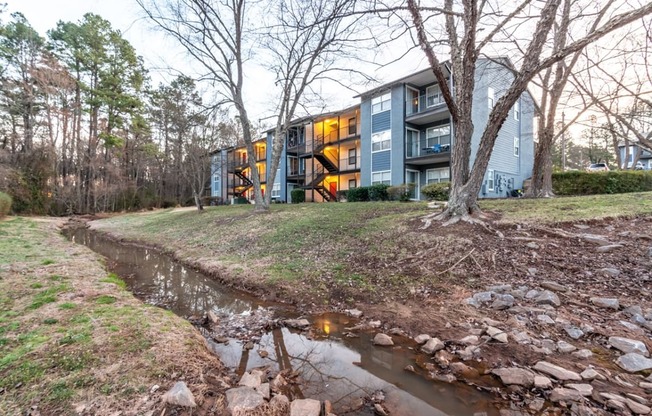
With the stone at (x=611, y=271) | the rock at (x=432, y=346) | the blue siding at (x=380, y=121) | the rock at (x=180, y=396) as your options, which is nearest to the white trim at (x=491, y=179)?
the blue siding at (x=380, y=121)

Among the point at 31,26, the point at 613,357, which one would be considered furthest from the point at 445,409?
the point at 31,26

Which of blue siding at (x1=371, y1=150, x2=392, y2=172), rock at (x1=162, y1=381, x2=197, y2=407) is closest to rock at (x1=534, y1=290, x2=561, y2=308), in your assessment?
rock at (x1=162, y1=381, x2=197, y2=407)

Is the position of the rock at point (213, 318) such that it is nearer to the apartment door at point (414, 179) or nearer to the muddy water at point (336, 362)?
the muddy water at point (336, 362)

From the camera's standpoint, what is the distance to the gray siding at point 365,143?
21.3 m

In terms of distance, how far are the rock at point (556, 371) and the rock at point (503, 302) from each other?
141cm

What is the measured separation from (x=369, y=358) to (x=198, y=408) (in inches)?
81.0

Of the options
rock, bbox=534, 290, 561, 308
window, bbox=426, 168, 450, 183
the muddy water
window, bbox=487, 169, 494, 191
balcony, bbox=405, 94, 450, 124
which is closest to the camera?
the muddy water

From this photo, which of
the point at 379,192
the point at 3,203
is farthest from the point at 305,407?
the point at 3,203

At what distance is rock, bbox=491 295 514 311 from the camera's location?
4.55 meters

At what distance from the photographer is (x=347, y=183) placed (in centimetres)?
2456

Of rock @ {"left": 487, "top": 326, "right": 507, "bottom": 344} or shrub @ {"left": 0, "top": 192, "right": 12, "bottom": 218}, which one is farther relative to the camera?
shrub @ {"left": 0, "top": 192, "right": 12, "bottom": 218}

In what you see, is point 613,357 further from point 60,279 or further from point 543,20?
point 60,279

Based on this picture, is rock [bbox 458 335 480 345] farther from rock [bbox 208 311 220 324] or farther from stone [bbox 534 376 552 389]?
rock [bbox 208 311 220 324]

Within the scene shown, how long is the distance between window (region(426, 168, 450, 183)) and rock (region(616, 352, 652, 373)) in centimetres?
1630
